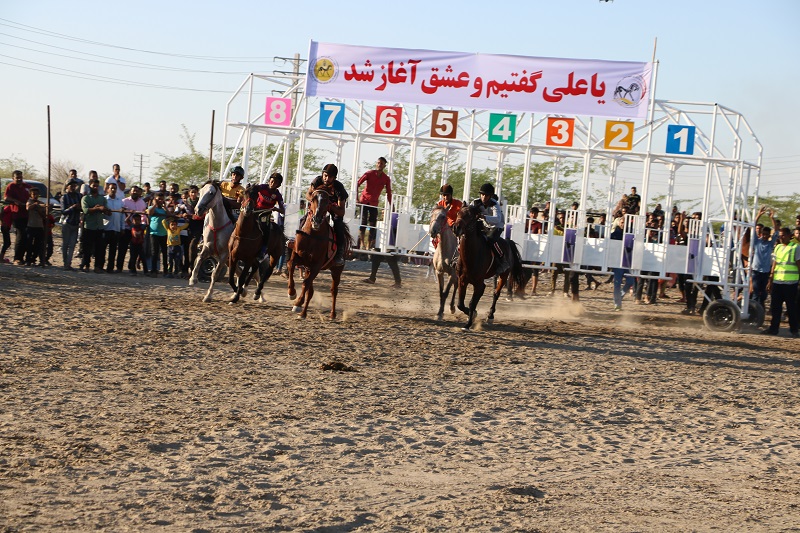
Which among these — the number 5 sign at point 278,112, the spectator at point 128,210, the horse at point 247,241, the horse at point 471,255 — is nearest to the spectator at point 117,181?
the spectator at point 128,210

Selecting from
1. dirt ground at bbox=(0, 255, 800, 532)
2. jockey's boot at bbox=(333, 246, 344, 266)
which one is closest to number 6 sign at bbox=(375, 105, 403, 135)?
jockey's boot at bbox=(333, 246, 344, 266)

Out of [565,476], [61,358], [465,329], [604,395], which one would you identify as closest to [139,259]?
[465,329]

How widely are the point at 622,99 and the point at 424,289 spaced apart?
320 inches

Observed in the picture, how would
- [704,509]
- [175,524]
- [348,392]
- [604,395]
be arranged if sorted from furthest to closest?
[604,395]
[348,392]
[704,509]
[175,524]

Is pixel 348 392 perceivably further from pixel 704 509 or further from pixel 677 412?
pixel 704 509

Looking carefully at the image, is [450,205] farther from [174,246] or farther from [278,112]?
[174,246]

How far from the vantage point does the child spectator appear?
912 inches

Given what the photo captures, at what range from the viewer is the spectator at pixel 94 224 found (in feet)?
74.5

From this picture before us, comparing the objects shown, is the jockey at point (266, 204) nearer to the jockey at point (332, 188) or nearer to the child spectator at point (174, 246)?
the jockey at point (332, 188)

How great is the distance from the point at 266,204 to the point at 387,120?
14.5 ft

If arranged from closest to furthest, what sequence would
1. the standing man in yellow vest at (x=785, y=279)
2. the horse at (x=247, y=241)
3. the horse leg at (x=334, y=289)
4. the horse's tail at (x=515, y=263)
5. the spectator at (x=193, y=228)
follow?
the horse leg at (x=334, y=289) → the horse at (x=247, y=241) → the horse's tail at (x=515, y=263) → the standing man in yellow vest at (x=785, y=279) → the spectator at (x=193, y=228)

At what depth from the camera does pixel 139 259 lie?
25.3m

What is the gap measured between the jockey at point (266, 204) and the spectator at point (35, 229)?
643 cm

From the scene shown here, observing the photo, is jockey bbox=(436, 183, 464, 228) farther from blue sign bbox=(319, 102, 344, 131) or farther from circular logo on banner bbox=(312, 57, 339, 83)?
circular logo on banner bbox=(312, 57, 339, 83)
